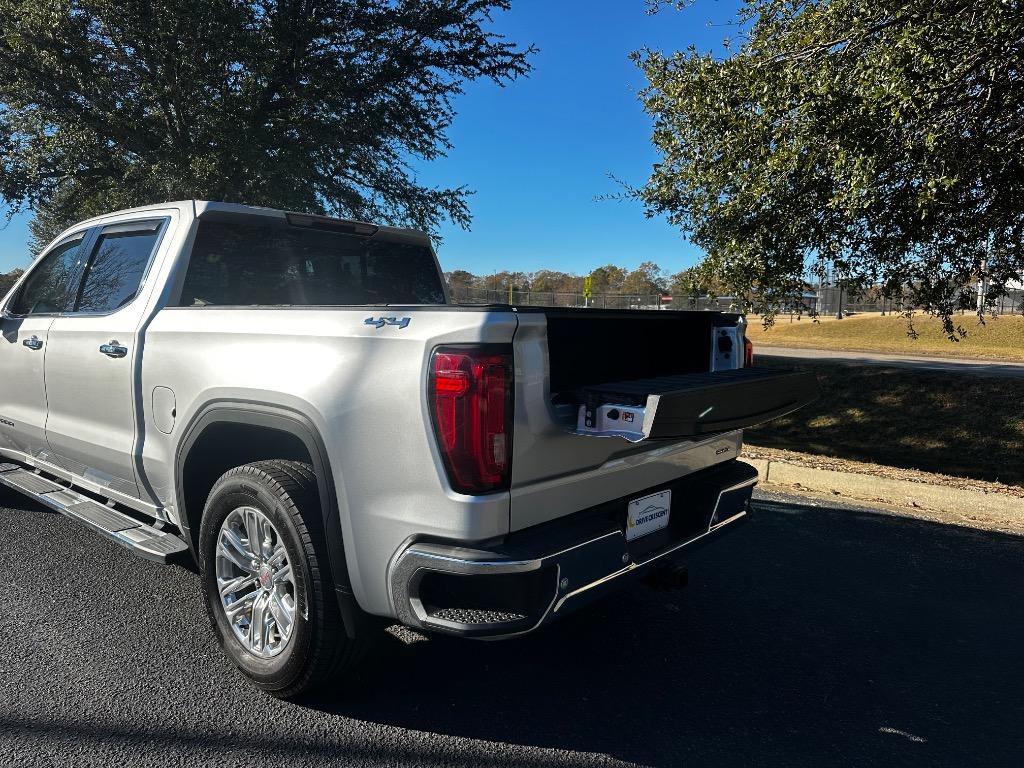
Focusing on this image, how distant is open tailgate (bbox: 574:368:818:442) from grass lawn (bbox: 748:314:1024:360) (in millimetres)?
18928

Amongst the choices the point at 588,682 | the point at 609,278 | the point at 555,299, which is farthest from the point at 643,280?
the point at 588,682

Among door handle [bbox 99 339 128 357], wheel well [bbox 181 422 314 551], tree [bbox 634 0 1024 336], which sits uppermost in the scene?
tree [bbox 634 0 1024 336]

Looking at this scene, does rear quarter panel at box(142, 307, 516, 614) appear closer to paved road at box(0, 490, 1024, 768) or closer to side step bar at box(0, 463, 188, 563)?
paved road at box(0, 490, 1024, 768)

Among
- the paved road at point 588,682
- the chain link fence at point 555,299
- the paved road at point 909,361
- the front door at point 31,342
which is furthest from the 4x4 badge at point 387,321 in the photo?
the chain link fence at point 555,299

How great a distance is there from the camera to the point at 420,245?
15.0 ft

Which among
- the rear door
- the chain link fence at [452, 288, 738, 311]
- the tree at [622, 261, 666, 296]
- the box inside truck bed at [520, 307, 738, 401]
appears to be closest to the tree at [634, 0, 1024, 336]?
the box inside truck bed at [520, 307, 738, 401]

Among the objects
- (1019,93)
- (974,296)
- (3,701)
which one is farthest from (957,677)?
(974,296)

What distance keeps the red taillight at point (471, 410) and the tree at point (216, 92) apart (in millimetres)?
9125

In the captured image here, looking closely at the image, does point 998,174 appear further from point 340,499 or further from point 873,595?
point 340,499

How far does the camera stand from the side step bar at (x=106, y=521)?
327cm

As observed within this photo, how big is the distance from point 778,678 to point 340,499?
200cm

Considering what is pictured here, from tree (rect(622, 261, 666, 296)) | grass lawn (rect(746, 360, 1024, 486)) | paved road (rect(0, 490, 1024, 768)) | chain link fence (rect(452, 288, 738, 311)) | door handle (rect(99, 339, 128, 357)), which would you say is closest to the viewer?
paved road (rect(0, 490, 1024, 768))

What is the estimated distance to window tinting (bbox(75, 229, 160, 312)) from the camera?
3.82 meters

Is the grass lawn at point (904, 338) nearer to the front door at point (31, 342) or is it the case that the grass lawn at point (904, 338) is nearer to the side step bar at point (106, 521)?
the front door at point (31, 342)
